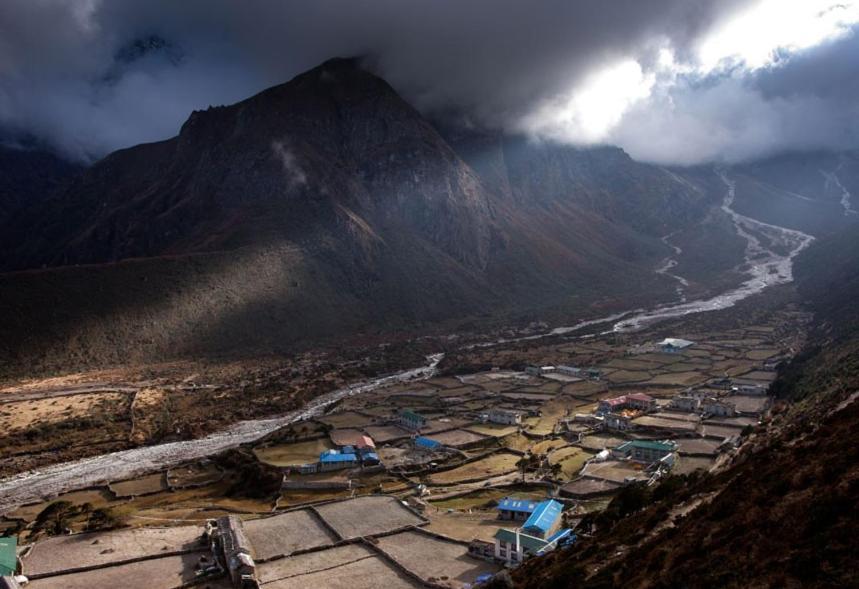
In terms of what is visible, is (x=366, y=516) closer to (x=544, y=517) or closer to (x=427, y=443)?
(x=544, y=517)

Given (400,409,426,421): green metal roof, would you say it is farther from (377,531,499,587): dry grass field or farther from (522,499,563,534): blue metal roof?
(377,531,499,587): dry grass field

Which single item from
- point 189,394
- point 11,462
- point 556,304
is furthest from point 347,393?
point 556,304

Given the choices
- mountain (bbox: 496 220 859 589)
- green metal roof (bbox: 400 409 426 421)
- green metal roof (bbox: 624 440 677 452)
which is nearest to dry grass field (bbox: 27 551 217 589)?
mountain (bbox: 496 220 859 589)

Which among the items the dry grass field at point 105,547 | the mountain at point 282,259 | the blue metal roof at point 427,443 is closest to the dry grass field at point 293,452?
the blue metal roof at point 427,443

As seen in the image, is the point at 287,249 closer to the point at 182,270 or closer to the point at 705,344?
the point at 182,270

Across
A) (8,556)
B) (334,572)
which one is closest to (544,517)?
(334,572)

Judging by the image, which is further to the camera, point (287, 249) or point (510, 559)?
point (287, 249)
